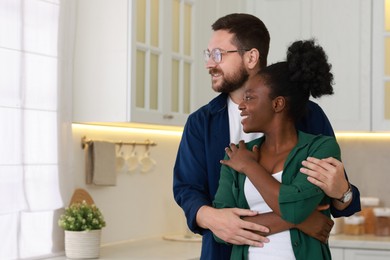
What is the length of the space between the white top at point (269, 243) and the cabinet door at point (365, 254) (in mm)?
2390

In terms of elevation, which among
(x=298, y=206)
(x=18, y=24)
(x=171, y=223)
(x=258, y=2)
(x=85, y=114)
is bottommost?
(x=171, y=223)

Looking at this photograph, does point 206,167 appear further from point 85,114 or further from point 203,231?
point 85,114

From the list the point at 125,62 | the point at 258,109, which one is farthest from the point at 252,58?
the point at 125,62

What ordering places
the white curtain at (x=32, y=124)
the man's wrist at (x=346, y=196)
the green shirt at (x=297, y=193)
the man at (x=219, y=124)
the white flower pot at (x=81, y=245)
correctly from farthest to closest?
the white flower pot at (x=81, y=245)
the white curtain at (x=32, y=124)
the man at (x=219, y=124)
the man's wrist at (x=346, y=196)
the green shirt at (x=297, y=193)

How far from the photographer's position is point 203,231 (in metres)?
2.21

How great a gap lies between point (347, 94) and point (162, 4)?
4.05 feet

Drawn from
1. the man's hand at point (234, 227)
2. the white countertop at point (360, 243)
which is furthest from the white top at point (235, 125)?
the white countertop at point (360, 243)

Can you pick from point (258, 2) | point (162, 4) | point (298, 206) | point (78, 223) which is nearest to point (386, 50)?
point (258, 2)

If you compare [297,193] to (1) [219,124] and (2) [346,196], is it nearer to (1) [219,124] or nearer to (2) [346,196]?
(2) [346,196]

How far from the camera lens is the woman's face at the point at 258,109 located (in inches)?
80.0

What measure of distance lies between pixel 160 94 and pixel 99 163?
463mm

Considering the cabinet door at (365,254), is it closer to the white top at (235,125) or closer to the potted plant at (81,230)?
the potted plant at (81,230)

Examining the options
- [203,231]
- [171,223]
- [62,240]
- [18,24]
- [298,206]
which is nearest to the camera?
[298,206]

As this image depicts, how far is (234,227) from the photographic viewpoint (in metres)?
1.98
